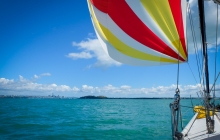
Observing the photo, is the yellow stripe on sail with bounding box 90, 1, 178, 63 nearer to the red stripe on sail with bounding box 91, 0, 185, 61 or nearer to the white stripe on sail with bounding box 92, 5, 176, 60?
the white stripe on sail with bounding box 92, 5, 176, 60

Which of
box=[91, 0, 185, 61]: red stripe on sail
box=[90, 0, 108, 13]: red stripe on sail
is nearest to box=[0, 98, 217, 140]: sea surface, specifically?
box=[91, 0, 185, 61]: red stripe on sail

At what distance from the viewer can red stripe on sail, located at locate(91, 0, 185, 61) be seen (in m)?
3.46

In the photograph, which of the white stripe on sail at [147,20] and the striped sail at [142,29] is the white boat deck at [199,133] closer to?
the striped sail at [142,29]

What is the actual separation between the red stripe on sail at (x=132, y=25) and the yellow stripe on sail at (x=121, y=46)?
0.20 meters

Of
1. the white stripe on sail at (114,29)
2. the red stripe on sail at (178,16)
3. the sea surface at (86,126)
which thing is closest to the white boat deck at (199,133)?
the red stripe on sail at (178,16)

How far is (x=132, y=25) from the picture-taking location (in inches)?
149

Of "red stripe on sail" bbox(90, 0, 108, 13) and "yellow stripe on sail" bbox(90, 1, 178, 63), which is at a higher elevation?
"red stripe on sail" bbox(90, 0, 108, 13)

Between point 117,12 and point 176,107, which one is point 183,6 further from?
point 176,107

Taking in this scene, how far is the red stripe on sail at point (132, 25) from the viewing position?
11.4 feet

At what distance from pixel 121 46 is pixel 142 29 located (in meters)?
0.64

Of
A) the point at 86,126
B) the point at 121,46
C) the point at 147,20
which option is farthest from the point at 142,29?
the point at 86,126

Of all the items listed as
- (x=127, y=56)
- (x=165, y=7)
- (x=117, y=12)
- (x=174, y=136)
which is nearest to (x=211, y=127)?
(x=174, y=136)

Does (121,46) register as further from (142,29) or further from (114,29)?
(142,29)

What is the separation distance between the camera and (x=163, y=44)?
342 centimetres
